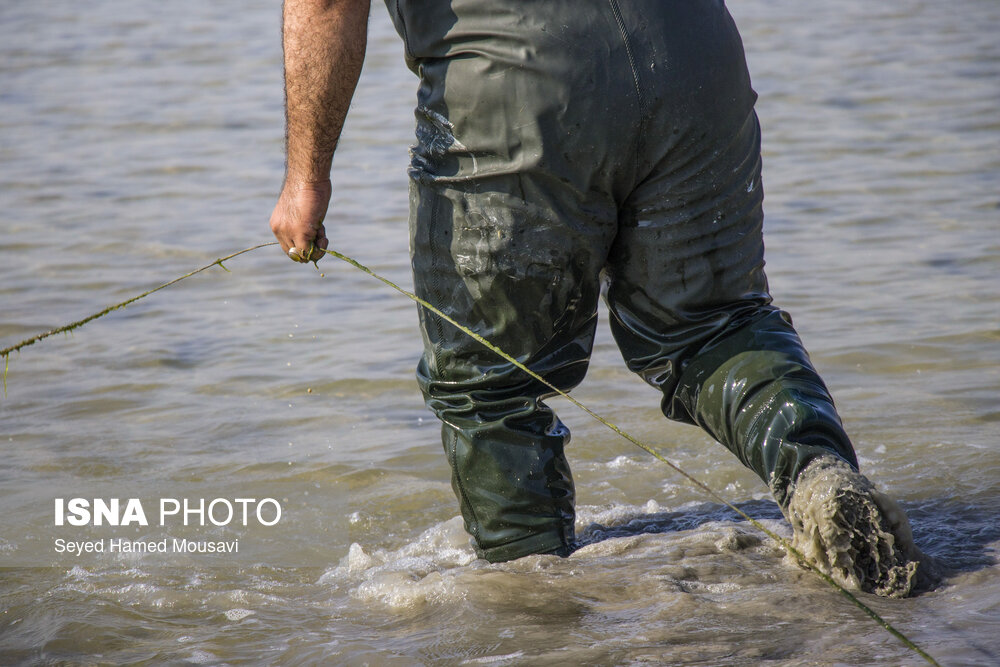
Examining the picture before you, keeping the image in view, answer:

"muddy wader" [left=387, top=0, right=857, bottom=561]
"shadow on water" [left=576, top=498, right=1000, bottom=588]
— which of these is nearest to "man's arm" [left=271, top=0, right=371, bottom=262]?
"muddy wader" [left=387, top=0, right=857, bottom=561]

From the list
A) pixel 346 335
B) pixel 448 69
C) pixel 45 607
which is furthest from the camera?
pixel 346 335

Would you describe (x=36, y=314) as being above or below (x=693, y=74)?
below

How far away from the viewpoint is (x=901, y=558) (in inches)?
92.5

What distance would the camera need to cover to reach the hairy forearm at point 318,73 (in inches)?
98.8

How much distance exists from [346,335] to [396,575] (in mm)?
2158

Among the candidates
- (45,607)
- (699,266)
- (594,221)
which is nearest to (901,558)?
(699,266)

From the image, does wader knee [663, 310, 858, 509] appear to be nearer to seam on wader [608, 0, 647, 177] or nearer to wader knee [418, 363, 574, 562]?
wader knee [418, 363, 574, 562]

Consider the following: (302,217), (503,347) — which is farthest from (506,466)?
(302,217)

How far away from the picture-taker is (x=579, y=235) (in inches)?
98.8

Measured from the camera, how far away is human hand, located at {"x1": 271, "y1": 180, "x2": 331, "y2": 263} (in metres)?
2.62

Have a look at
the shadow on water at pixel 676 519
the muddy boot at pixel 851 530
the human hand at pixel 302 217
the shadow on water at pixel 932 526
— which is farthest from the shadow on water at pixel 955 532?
the human hand at pixel 302 217

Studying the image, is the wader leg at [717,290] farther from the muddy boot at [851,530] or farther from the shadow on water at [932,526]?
the shadow on water at [932,526]

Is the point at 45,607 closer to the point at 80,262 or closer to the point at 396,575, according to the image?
the point at 396,575

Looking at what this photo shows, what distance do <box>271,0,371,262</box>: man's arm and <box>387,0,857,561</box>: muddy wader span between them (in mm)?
135
